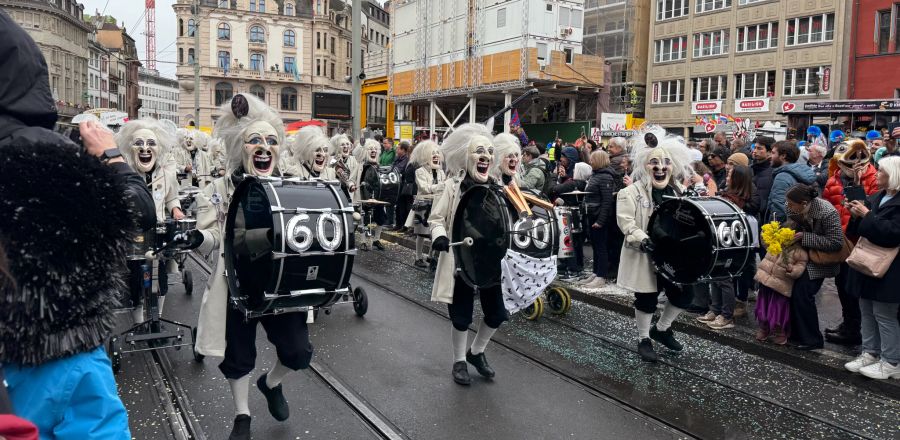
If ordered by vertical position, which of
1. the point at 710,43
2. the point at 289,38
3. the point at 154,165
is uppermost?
the point at 289,38

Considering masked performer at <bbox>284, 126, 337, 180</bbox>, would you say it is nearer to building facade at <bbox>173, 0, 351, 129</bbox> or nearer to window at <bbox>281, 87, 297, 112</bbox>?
building facade at <bbox>173, 0, 351, 129</bbox>

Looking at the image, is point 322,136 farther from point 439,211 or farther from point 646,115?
point 646,115

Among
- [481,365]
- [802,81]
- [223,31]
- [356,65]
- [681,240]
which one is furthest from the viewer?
[223,31]

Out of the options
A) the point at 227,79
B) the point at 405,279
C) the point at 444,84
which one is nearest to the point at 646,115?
the point at 444,84

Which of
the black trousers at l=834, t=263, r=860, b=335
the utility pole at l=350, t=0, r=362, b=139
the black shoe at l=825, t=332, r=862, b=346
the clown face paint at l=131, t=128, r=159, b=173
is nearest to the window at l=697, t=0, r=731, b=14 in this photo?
the utility pole at l=350, t=0, r=362, b=139

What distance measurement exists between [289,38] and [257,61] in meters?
5.17

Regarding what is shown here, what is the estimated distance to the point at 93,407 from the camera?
199 cm

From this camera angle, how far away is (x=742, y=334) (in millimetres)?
7496

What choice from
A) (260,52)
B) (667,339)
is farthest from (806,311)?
(260,52)

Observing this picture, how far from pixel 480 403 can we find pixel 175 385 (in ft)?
8.20

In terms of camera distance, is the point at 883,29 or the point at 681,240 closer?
the point at 681,240

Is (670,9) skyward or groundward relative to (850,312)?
skyward

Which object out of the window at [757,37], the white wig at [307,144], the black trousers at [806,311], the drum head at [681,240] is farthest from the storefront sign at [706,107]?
the drum head at [681,240]

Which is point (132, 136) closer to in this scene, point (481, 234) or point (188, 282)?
point (188, 282)
